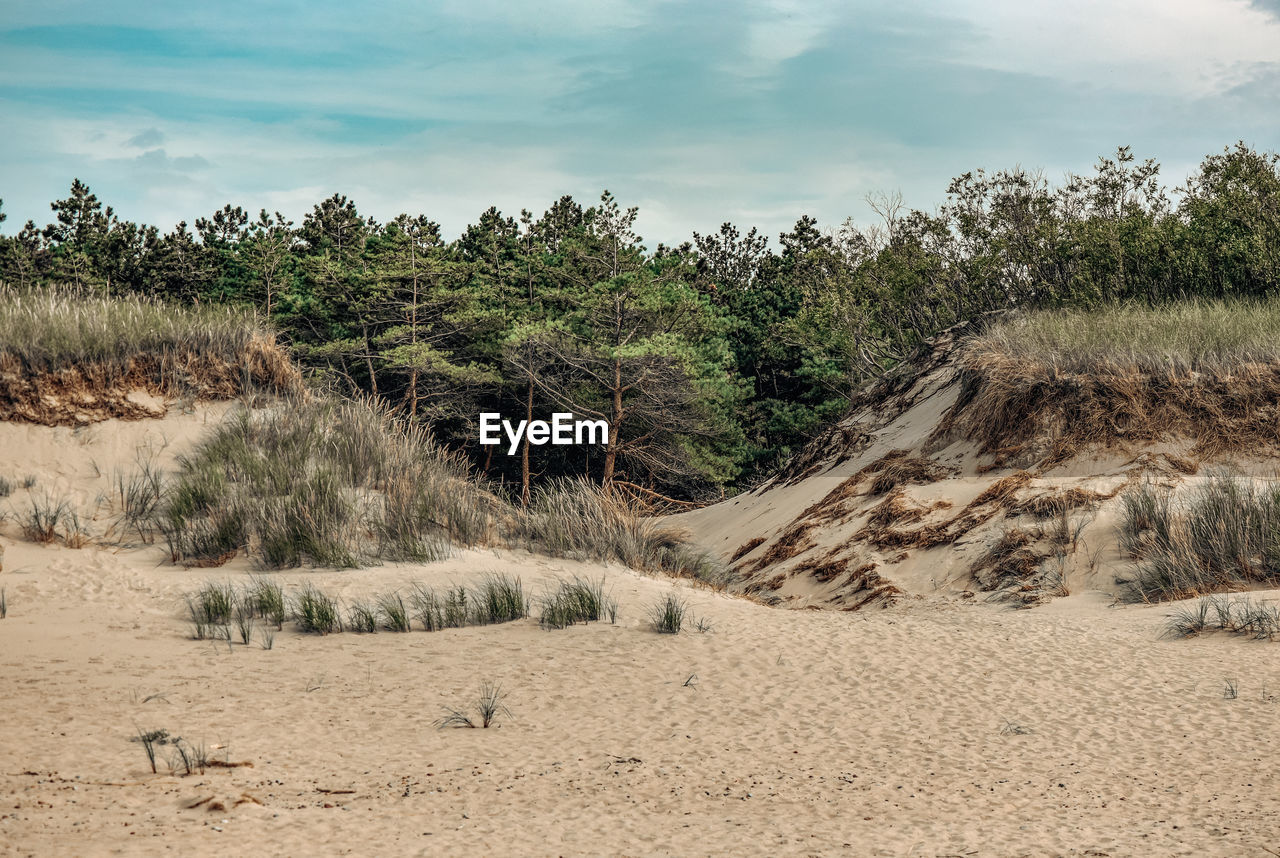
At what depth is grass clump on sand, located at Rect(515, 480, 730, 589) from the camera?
430 inches

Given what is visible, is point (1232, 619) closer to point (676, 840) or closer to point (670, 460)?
point (676, 840)

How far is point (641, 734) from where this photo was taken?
618 cm

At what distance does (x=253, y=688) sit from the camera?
22.6ft

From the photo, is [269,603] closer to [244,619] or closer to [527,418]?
[244,619]

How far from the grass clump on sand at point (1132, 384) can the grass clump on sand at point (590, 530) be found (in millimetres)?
5524

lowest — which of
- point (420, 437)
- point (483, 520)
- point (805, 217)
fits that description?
point (483, 520)

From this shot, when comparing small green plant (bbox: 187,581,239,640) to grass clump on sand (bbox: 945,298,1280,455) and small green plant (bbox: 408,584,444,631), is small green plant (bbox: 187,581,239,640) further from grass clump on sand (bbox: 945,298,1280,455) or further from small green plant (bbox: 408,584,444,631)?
grass clump on sand (bbox: 945,298,1280,455)

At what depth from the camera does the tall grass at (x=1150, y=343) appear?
45.5 ft

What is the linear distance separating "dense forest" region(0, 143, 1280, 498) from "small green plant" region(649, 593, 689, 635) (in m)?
15.9

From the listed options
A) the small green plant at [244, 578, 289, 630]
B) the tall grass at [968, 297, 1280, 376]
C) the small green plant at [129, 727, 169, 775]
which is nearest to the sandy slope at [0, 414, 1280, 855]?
the small green plant at [129, 727, 169, 775]

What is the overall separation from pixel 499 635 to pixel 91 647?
9.71 ft

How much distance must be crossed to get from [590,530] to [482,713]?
15.5ft

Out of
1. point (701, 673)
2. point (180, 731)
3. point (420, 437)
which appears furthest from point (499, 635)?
point (420, 437)

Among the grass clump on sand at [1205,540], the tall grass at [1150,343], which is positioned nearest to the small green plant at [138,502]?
the grass clump on sand at [1205,540]
